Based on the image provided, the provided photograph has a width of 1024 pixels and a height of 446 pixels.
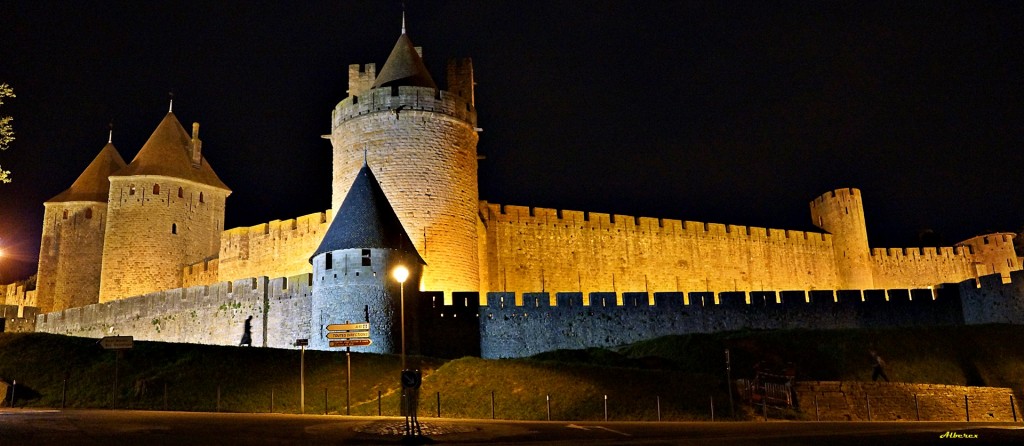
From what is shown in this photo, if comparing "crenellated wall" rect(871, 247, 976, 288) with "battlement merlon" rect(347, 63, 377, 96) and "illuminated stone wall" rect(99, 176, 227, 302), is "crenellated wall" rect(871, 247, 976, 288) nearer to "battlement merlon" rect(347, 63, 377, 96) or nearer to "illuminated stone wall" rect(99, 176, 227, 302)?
"battlement merlon" rect(347, 63, 377, 96)

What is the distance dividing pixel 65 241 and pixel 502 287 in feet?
64.9

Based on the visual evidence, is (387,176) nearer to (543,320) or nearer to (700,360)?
(543,320)

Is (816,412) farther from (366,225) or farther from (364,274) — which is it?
(366,225)

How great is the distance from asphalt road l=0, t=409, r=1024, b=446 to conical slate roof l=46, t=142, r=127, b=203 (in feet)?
84.4

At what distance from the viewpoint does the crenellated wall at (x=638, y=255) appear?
34656mm

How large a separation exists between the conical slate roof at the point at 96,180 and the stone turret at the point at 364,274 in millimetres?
18650

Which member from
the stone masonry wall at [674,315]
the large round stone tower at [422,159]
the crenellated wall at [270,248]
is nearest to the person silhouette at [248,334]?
the large round stone tower at [422,159]

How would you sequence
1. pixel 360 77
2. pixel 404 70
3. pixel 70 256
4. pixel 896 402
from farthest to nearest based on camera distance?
pixel 70 256
pixel 360 77
pixel 404 70
pixel 896 402

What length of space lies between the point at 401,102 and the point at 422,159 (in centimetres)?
197

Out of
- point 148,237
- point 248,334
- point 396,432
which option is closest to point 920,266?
point 248,334

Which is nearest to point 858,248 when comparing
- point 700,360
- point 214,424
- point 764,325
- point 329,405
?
point 764,325

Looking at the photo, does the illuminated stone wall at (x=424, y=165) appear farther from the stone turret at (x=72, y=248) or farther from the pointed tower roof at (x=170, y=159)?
the stone turret at (x=72, y=248)

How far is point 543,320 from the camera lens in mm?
26406

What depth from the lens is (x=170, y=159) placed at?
3719cm
